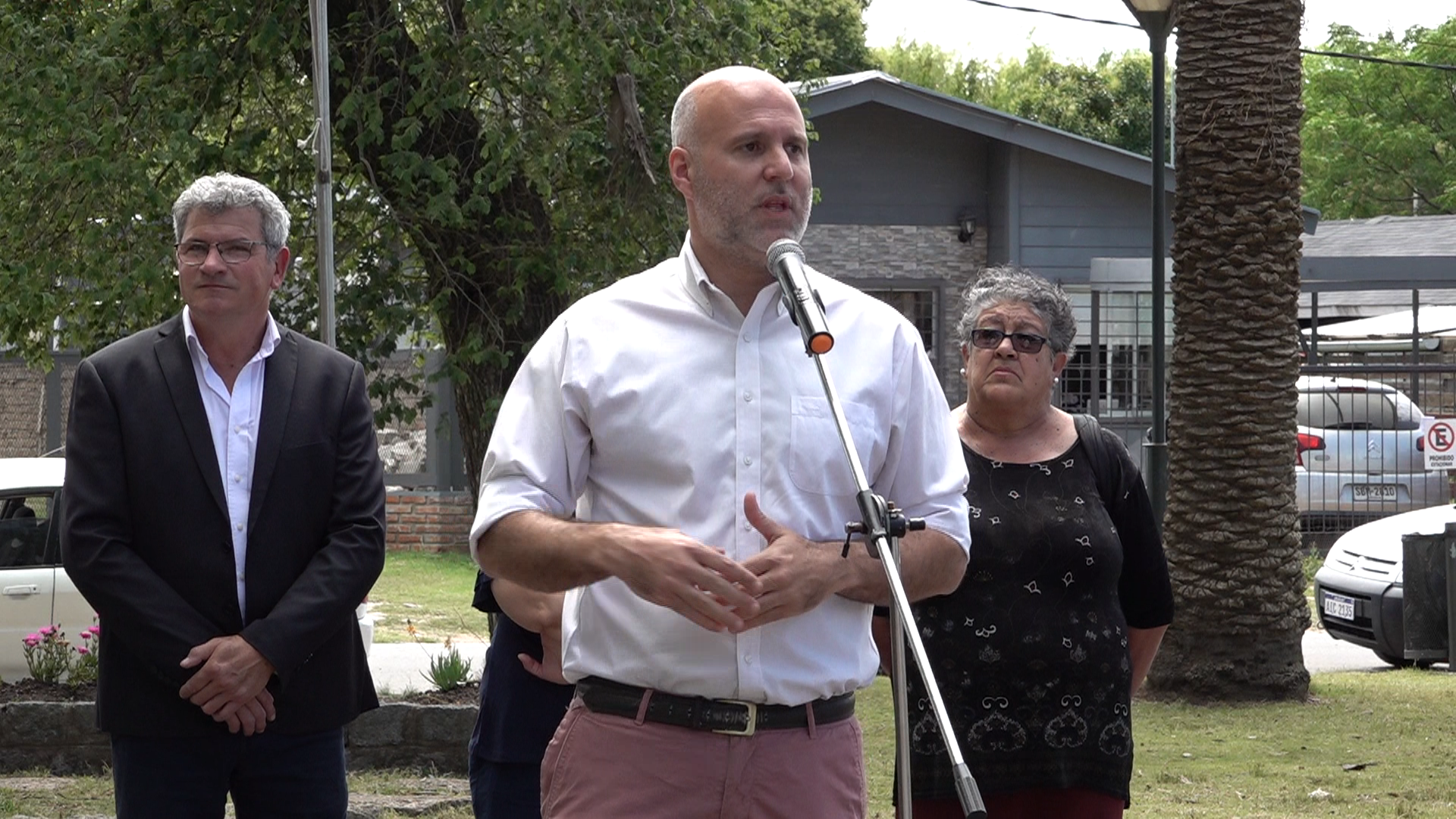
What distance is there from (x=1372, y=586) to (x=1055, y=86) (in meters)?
46.4

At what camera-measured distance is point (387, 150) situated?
33.1 feet

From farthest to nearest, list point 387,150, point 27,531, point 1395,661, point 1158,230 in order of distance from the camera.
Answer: point 1395,661, point 27,531, point 1158,230, point 387,150

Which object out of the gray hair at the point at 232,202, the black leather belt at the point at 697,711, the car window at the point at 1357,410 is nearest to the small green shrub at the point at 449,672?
the gray hair at the point at 232,202

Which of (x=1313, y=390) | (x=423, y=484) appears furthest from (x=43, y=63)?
(x=1313, y=390)

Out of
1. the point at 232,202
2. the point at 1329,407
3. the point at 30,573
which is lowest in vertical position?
the point at 30,573

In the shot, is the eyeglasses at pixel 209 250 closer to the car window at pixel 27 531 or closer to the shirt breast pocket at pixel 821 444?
the shirt breast pocket at pixel 821 444

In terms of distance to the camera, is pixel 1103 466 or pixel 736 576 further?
pixel 1103 466

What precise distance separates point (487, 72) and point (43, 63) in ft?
7.66

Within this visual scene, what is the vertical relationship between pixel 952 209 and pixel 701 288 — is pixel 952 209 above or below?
above

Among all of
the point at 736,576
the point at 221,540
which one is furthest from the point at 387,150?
the point at 736,576

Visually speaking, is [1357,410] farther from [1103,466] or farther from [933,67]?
[933,67]

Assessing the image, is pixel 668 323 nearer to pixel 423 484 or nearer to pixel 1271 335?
pixel 1271 335

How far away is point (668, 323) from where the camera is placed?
128 inches

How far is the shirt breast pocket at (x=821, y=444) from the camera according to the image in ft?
10.4
